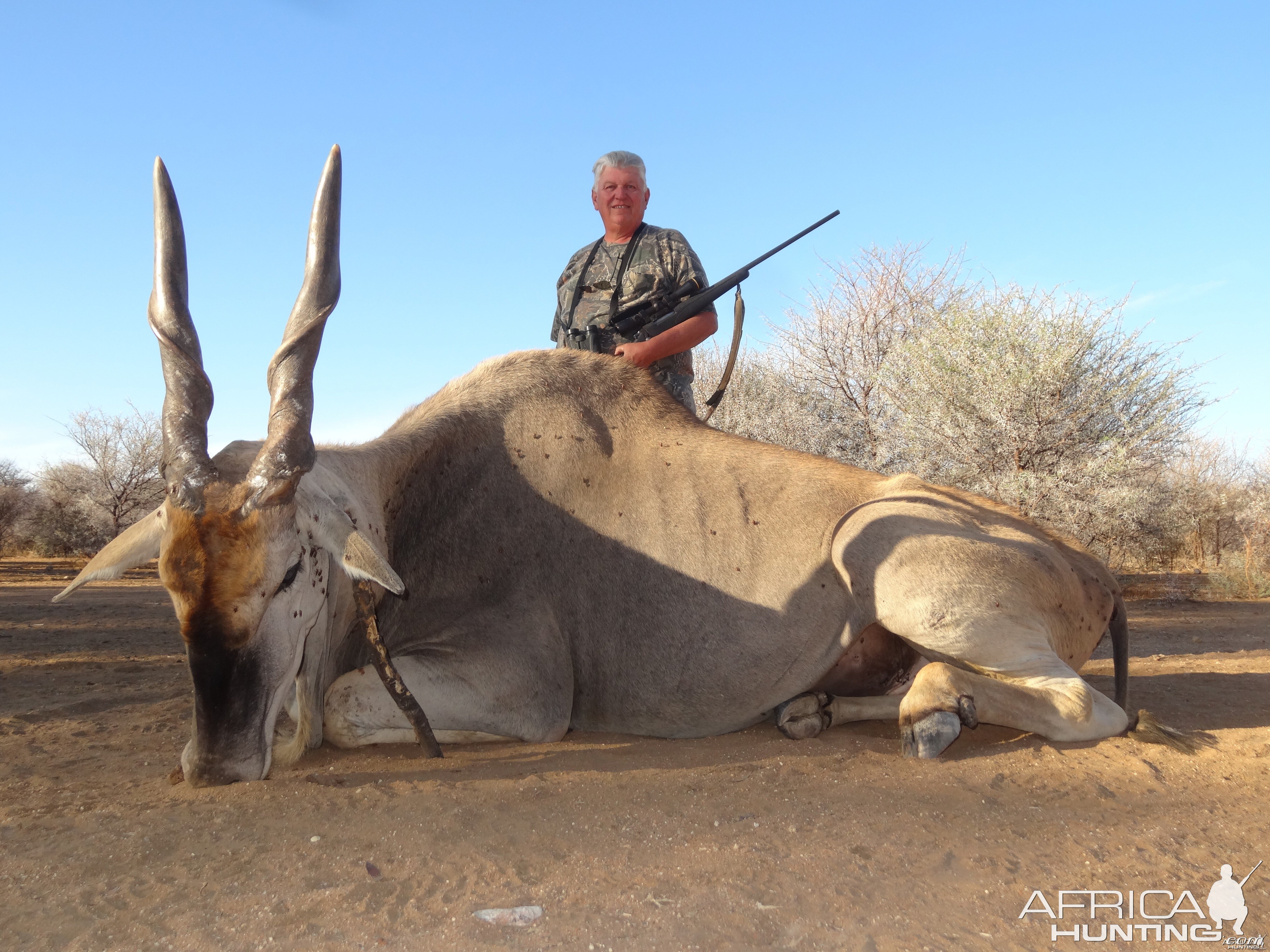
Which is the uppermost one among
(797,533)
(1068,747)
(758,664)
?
(797,533)

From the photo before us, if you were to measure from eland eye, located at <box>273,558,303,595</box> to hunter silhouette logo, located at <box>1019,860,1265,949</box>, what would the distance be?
8.65ft

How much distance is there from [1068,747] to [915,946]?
2093mm

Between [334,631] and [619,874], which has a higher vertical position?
[334,631]

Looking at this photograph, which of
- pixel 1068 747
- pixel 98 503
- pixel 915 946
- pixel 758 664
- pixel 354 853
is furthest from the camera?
pixel 98 503

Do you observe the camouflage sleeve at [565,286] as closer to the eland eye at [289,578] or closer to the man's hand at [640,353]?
the man's hand at [640,353]

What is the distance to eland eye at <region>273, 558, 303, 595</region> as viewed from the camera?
10.8ft

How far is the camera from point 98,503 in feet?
68.8

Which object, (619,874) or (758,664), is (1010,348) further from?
(619,874)

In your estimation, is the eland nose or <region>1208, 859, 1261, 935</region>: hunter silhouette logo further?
the eland nose

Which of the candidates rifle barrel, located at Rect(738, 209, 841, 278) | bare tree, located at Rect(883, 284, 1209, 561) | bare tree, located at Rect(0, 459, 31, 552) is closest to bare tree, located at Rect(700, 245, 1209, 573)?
bare tree, located at Rect(883, 284, 1209, 561)

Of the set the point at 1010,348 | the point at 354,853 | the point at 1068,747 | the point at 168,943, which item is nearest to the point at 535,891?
the point at 354,853

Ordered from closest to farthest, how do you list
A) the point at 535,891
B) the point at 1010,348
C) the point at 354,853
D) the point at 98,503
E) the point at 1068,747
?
1. the point at 535,891
2. the point at 354,853
3. the point at 1068,747
4. the point at 1010,348
5. the point at 98,503

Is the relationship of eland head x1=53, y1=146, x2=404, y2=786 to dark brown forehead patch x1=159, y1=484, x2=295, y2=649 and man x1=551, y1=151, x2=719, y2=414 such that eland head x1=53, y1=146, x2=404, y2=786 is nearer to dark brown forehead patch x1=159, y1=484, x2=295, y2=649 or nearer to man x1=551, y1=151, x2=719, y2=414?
dark brown forehead patch x1=159, y1=484, x2=295, y2=649

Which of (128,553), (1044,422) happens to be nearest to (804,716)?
(128,553)
